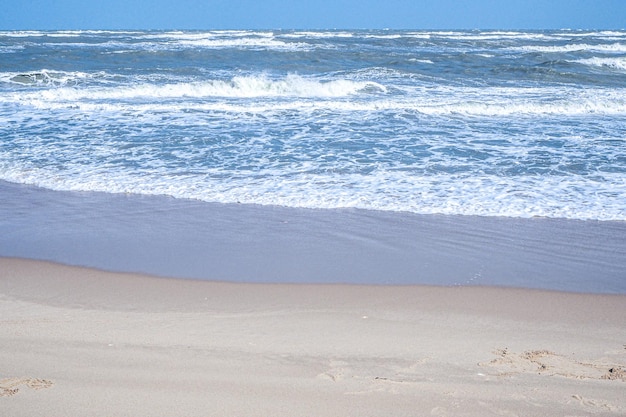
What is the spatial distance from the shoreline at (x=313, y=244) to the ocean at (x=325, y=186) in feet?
0.07

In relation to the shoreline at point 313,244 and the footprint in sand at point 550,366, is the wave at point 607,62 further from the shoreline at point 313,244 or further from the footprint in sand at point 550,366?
the footprint in sand at point 550,366

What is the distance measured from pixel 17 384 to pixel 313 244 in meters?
2.98

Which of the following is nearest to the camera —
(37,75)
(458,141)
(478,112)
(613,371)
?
(613,371)

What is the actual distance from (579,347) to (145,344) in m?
2.40

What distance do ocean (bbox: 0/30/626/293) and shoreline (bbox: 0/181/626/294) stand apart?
2cm

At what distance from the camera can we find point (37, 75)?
2039 centimetres

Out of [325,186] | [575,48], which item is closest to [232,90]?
[325,186]

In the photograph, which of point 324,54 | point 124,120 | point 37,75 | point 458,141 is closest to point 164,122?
point 124,120

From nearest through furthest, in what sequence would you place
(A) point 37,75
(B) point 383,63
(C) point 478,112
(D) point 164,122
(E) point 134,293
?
(E) point 134,293 → (D) point 164,122 → (C) point 478,112 → (A) point 37,75 → (B) point 383,63

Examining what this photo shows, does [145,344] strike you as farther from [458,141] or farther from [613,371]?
[458,141]

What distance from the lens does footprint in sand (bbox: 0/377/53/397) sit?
311 centimetres

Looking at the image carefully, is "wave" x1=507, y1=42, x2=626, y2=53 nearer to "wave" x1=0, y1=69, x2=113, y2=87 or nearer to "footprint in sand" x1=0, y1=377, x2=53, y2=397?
"wave" x1=0, y1=69, x2=113, y2=87

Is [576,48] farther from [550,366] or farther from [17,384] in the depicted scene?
[17,384]

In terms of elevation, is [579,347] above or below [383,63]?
below
